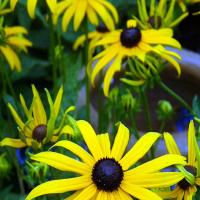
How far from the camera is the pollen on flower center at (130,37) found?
3.26 ft

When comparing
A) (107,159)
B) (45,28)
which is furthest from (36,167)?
(45,28)

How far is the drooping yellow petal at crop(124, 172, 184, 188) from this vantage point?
68 centimetres

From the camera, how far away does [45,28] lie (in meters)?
1.71

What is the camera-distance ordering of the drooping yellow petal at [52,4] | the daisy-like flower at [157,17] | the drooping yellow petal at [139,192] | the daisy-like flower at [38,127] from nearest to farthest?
the drooping yellow petal at [139,192], the daisy-like flower at [38,127], the drooping yellow petal at [52,4], the daisy-like flower at [157,17]

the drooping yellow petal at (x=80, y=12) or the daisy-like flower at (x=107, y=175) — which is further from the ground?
the drooping yellow petal at (x=80, y=12)

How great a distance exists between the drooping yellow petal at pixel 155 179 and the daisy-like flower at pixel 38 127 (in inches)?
5.6

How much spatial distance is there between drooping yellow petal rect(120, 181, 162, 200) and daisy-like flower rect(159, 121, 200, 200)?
0.04 meters

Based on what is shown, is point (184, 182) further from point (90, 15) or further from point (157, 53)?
point (90, 15)

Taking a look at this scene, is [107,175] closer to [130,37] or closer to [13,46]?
[130,37]

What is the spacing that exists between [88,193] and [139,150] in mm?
83

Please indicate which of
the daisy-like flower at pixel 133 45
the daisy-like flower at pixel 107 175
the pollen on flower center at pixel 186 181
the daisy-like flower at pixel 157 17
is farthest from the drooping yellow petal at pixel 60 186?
the daisy-like flower at pixel 157 17

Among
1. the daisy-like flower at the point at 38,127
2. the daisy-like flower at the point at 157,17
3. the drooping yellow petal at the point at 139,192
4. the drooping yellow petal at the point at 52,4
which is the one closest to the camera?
the drooping yellow petal at the point at 139,192

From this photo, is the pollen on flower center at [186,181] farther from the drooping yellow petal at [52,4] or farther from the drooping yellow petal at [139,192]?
the drooping yellow petal at [52,4]

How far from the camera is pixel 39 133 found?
2.78 feet
